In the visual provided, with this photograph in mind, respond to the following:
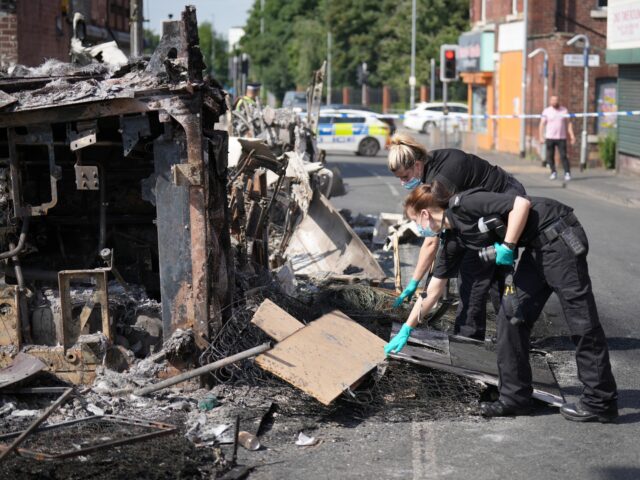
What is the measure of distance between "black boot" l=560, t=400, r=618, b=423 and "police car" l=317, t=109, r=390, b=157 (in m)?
26.3

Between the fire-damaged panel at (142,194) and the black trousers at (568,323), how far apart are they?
1932mm

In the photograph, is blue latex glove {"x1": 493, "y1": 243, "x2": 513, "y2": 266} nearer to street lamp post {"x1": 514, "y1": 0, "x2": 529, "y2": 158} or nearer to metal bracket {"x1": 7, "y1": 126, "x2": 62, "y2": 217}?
metal bracket {"x1": 7, "y1": 126, "x2": 62, "y2": 217}

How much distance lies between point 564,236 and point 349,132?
26.5 m

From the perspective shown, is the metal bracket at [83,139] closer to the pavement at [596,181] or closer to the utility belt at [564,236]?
the utility belt at [564,236]

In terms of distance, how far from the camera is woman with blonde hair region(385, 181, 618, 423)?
5832 mm


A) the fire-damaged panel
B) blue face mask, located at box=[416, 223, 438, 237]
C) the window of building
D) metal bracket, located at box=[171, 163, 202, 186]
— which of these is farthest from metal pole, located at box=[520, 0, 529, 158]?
metal bracket, located at box=[171, 163, 202, 186]

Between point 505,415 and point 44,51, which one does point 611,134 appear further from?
point 505,415

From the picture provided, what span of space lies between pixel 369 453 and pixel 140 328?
84.9 inches

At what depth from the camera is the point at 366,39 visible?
5925 cm

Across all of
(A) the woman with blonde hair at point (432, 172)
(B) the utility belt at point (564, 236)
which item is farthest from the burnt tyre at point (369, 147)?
(B) the utility belt at point (564, 236)

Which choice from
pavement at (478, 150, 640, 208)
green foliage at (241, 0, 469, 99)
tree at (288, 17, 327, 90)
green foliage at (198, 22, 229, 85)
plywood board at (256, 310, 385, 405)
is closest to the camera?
plywood board at (256, 310, 385, 405)

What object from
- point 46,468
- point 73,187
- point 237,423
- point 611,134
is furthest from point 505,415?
A: point 611,134

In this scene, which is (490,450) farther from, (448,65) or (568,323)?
(448,65)

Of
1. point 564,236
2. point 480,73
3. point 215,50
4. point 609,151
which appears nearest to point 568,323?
point 564,236
